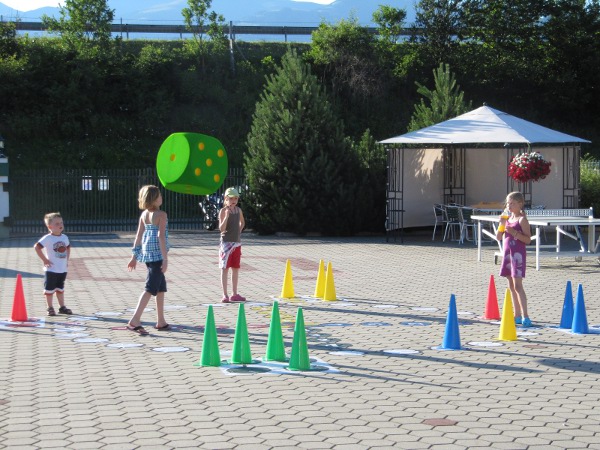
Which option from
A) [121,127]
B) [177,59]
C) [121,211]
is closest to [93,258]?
[121,211]

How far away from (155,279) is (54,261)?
83.5 inches

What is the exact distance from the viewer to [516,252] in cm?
1104

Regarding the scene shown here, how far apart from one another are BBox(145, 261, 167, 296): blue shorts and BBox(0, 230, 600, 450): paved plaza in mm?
577

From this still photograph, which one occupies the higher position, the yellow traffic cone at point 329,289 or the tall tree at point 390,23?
the tall tree at point 390,23

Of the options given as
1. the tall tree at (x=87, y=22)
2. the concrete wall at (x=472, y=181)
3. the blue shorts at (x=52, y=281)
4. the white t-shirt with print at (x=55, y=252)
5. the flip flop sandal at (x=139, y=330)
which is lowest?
the flip flop sandal at (x=139, y=330)

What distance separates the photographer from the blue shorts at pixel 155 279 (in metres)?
10.6

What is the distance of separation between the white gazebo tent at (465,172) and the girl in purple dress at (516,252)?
11.8 meters

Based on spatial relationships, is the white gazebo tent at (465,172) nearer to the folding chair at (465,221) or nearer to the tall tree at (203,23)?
the folding chair at (465,221)

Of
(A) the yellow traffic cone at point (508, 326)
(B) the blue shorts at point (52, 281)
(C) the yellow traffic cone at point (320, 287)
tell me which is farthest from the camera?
(C) the yellow traffic cone at point (320, 287)

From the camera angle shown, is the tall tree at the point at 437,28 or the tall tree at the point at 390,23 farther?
the tall tree at the point at 390,23

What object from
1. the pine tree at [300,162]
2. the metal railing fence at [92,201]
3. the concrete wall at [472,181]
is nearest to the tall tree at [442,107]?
the concrete wall at [472,181]

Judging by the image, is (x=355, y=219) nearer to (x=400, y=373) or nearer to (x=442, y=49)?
(x=400, y=373)

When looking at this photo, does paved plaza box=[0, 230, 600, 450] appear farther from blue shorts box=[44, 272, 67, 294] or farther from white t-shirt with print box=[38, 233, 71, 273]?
white t-shirt with print box=[38, 233, 71, 273]

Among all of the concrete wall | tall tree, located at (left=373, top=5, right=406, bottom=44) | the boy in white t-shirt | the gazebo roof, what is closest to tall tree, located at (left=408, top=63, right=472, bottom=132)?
the concrete wall
